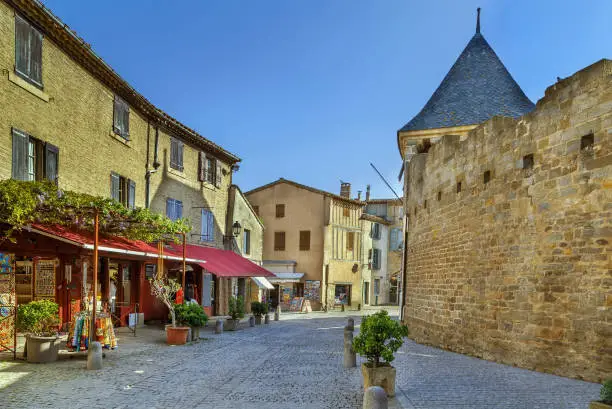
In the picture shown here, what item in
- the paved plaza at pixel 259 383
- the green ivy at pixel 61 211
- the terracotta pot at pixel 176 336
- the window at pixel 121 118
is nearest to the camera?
the paved plaza at pixel 259 383

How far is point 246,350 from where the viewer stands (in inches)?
439

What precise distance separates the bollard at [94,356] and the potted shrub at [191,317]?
388 cm

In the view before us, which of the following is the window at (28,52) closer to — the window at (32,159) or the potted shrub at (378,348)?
the window at (32,159)

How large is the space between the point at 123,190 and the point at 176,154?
3.53 m

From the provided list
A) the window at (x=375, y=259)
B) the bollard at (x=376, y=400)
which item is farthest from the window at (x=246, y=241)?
the bollard at (x=376, y=400)

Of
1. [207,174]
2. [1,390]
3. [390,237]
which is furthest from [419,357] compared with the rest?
[390,237]

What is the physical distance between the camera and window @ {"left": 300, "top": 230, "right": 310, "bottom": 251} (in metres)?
31.7

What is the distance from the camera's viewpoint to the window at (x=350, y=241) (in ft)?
110

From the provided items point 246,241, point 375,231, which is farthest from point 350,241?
point 246,241

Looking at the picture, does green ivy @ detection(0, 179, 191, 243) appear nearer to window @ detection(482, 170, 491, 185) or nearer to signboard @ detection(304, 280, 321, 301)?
window @ detection(482, 170, 491, 185)

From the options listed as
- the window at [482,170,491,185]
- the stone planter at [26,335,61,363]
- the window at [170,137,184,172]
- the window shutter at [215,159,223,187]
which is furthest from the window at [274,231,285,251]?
the stone planter at [26,335,61,363]

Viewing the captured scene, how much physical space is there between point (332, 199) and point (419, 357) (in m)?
21.8

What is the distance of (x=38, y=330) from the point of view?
8445 mm

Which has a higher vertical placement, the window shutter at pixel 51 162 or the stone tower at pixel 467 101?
the stone tower at pixel 467 101
